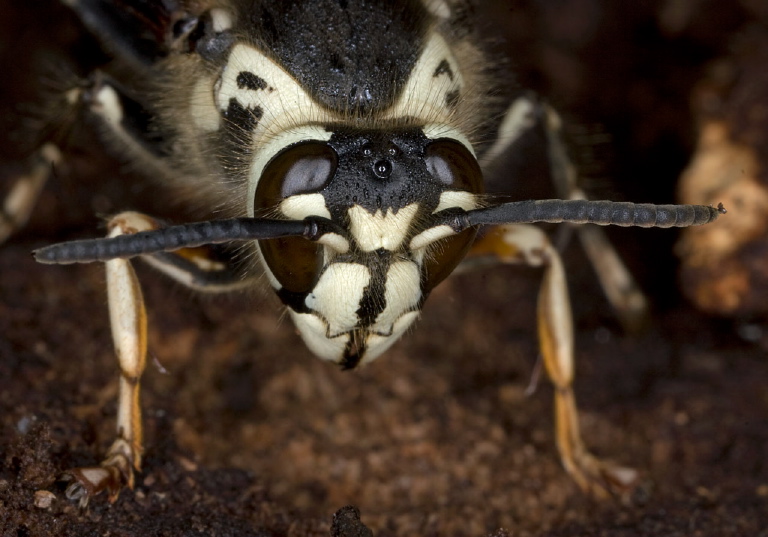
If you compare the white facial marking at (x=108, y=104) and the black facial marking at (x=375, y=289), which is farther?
the white facial marking at (x=108, y=104)

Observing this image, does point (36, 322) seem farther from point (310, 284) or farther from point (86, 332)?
point (310, 284)

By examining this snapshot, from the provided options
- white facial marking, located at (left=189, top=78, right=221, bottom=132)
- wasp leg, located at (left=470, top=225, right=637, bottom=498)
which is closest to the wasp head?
white facial marking, located at (left=189, top=78, right=221, bottom=132)

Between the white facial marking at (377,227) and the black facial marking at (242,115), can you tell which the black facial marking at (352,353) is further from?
the black facial marking at (242,115)

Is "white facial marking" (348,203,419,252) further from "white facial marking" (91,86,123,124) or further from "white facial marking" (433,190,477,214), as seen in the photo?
"white facial marking" (91,86,123,124)

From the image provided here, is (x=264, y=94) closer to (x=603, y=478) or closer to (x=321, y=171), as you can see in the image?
(x=321, y=171)

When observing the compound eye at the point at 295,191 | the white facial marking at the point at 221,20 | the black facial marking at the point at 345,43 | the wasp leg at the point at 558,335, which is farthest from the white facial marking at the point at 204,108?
the wasp leg at the point at 558,335

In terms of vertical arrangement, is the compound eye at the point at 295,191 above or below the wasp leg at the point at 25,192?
above

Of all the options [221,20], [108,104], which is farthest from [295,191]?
[108,104]
